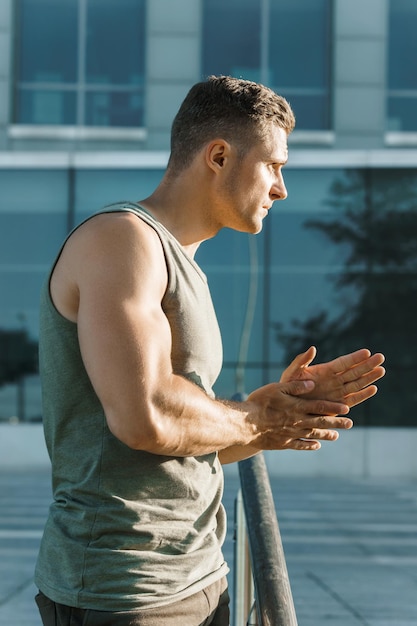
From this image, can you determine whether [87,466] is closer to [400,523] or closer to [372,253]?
[400,523]

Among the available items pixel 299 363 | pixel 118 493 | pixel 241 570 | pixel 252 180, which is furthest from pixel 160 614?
pixel 241 570

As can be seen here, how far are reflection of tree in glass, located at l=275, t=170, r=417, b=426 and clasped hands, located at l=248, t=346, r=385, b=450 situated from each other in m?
15.4

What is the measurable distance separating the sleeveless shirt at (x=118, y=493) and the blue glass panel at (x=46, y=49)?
16.9 m

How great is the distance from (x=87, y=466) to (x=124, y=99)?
1685 centimetres

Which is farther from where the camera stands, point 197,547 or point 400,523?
point 400,523

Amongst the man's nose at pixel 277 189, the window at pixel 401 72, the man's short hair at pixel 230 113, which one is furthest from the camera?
the window at pixel 401 72

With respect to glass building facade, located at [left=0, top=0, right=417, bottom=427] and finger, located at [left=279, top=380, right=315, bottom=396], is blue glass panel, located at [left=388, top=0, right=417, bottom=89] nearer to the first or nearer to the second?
glass building facade, located at [left=0, top=0, right=417, bottom=427]

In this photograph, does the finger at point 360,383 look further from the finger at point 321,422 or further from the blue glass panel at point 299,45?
the blue glass panel at point 299,45

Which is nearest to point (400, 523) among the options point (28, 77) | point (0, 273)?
point (0, 273)

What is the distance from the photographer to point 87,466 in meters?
1.87

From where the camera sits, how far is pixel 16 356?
17.9 m

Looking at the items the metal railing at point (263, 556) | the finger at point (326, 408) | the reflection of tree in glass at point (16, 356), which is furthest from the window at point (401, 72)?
the finger at point (326, 408)

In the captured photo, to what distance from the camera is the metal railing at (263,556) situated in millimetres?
1805

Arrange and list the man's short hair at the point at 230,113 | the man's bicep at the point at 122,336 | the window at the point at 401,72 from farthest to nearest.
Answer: the window at the point at 401,72 < the man's short hair at the point at 230,113 < the man's bicep at the point at 122,336
